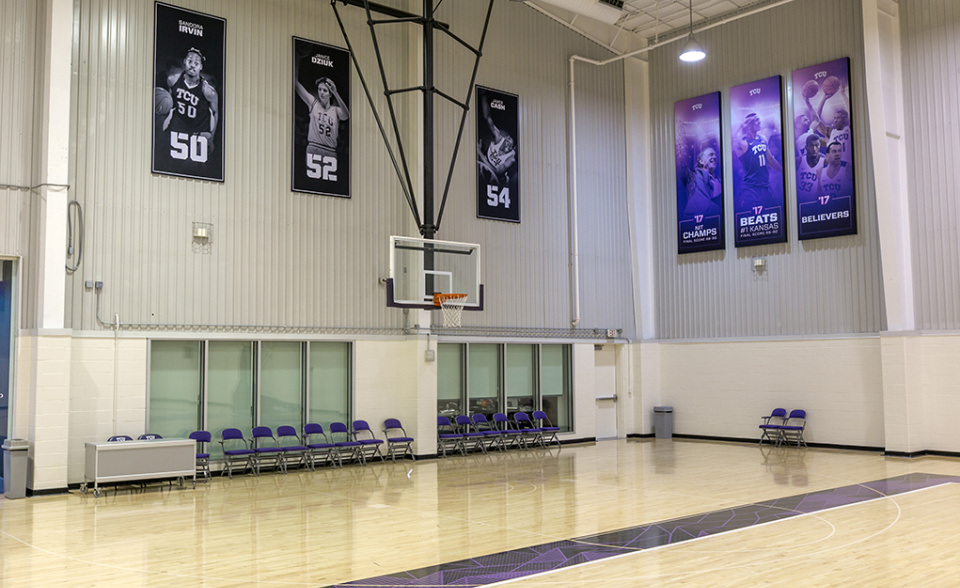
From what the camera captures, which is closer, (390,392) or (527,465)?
(527,465)

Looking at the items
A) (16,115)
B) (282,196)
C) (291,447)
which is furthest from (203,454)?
(16,115)

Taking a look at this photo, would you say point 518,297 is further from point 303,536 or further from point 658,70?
point 303,536

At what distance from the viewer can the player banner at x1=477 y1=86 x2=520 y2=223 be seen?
19.1 m

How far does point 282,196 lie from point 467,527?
874 cm

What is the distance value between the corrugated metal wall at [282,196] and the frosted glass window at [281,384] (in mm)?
606

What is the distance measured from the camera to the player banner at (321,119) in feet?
53.4

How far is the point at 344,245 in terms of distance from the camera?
16.8m

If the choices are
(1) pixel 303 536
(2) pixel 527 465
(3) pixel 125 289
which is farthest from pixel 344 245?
(1) pixel 303 536

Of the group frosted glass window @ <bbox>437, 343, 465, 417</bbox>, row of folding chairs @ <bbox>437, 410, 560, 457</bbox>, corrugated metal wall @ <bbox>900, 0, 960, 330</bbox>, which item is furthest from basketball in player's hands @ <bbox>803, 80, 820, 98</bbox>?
frosted glass window @ <bbox>437, 343, 465, 417</bbox>

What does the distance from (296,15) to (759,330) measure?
13459 mm

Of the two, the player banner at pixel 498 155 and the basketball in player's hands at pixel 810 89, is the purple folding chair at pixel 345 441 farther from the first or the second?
the basketball in player's hands at pixel 810 89

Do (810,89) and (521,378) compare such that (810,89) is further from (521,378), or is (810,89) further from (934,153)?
(521,378)

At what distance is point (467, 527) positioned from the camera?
9.98m

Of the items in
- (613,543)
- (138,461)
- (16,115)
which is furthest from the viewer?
(16,115)
